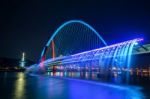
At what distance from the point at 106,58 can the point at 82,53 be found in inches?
572

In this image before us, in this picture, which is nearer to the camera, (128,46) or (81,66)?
(128,46)

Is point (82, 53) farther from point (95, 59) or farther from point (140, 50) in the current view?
point (140, 50)

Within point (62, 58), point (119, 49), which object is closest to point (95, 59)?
point (119, 49)

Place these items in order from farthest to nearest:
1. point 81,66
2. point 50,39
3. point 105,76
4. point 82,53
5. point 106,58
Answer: point 50,39 < point 81,66 < point 82,53 < point 106,58 < point 105,76

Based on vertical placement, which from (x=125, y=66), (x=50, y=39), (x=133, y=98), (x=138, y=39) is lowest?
(x=133, y=98)

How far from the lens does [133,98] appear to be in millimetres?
18797

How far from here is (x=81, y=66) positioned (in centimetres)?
7131

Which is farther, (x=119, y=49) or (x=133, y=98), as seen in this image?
(x=119, y=49)

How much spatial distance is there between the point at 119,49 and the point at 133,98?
27.4 meters

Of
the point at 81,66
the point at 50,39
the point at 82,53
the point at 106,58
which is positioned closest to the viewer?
the point at 106,58

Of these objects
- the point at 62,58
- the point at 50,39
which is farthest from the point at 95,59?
the point at 50,39

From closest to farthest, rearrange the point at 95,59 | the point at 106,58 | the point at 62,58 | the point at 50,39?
the point at 106,58 → the point at 95,59 → the point at 62,58 → the point at 50,39

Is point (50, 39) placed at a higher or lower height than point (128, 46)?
higher

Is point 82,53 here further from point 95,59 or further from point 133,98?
point 133,98
